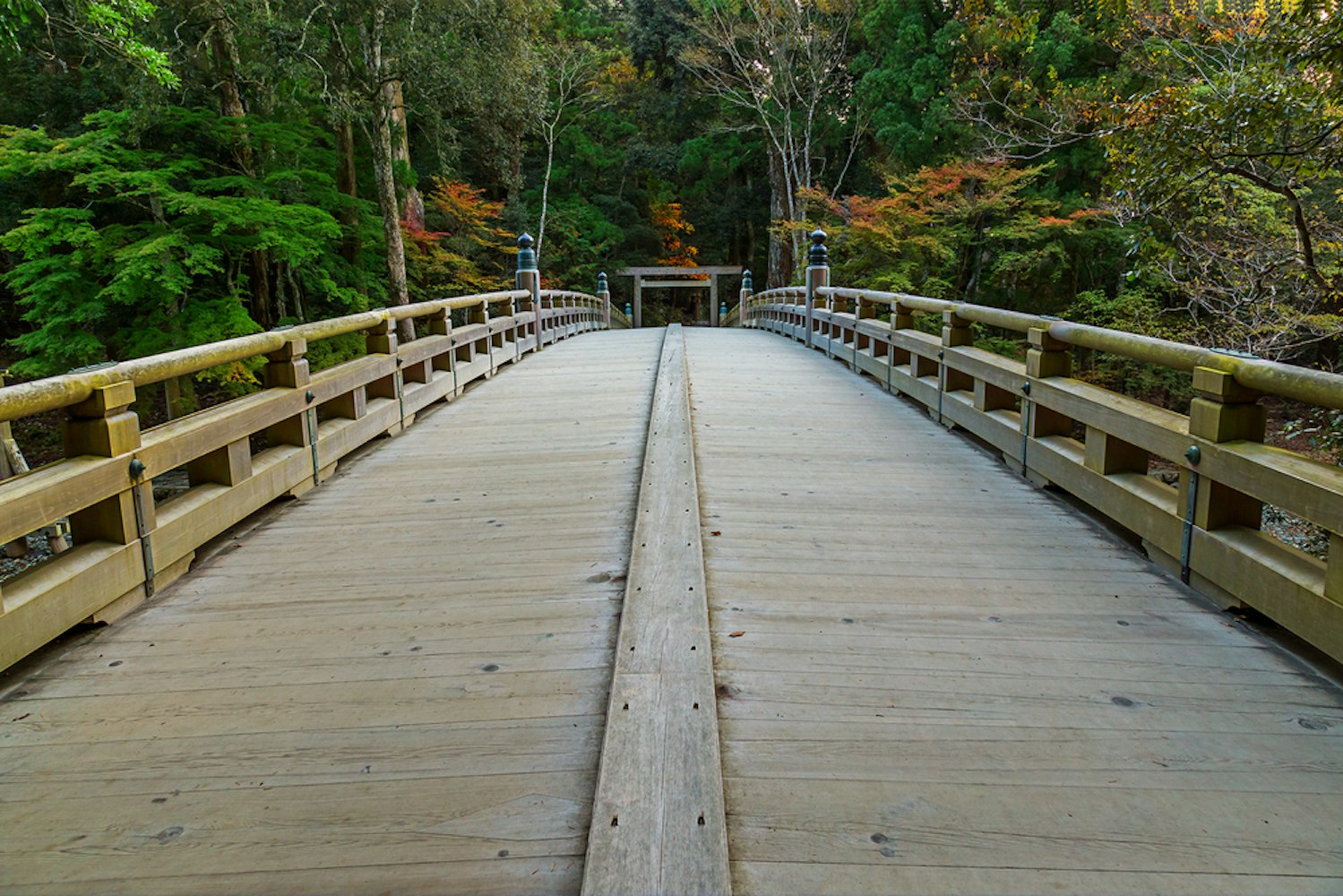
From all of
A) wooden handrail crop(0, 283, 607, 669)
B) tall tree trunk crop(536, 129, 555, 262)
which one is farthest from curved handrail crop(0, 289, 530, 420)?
tall tree trunk crop(536, 129, 555, 262)

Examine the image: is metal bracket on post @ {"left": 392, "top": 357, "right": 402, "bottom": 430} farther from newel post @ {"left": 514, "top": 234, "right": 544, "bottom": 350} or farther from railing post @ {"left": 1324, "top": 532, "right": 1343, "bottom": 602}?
newel post @ {"left": 514, "top": 234, "right": 544, "bottom": 350}

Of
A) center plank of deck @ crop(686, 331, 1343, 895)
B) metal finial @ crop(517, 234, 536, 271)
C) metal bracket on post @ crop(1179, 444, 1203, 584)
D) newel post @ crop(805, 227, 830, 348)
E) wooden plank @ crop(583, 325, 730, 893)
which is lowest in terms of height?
center plank of deck @ crop(686, 331, 1343, 895)

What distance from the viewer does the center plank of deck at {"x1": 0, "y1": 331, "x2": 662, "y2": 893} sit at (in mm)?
1646

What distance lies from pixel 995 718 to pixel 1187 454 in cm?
131

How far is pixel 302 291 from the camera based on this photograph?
1702cm

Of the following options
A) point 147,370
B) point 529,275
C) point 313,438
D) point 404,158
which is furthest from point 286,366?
point 404,158

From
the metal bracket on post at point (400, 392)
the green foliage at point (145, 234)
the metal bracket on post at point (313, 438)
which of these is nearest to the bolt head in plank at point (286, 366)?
the metal bracket on post at point (313, 438)

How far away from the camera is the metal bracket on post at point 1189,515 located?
9.34 feet

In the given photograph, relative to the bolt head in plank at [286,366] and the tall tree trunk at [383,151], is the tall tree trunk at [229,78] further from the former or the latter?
the bolt head in plank at [286,366]

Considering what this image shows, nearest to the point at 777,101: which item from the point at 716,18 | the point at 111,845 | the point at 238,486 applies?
the point at 716,18

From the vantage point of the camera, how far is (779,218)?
26.4 m

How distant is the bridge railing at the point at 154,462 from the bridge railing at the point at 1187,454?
3.29 meters

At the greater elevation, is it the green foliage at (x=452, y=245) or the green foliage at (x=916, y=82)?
the green foliage at (x=916, y=82)

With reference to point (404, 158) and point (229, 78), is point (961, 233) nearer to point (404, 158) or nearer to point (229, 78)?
point (404, 158)
